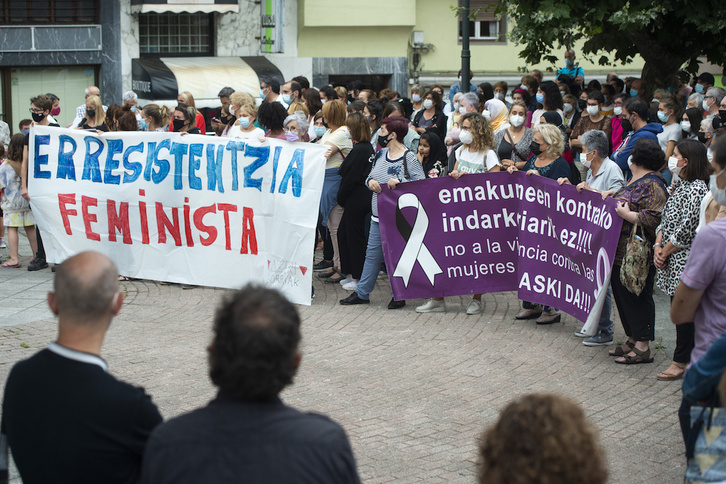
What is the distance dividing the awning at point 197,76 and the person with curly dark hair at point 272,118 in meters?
12.6

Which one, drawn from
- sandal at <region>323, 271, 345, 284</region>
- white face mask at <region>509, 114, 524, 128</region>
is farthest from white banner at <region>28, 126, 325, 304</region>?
white face mask at <region>509, 114, 524, 128</region>

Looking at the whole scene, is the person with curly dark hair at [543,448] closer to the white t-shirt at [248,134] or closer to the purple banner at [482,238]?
the purple banner at [482,238]

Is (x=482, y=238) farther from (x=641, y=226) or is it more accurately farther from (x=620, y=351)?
(x=641, y=226)

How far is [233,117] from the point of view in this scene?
12094 millimetres

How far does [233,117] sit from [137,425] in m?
9.65

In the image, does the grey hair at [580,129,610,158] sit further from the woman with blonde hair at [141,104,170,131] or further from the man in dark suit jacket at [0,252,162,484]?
the man in dark suit jacket at [0,252,162,484]

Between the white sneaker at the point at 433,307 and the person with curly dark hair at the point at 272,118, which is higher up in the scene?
the person with curly dark hair at the point at 272,118

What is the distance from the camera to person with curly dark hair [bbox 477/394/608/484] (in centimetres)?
221

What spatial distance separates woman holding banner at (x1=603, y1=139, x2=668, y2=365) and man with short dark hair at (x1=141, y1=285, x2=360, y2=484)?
4.93 meters

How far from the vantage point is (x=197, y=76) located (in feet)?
73.6

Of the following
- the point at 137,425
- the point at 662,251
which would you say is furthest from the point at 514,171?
the point at 137,425

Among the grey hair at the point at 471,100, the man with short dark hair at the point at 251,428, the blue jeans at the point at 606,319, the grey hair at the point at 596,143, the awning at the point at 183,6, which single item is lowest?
the blue jeans at the point at 606,319

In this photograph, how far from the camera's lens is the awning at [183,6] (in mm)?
22172

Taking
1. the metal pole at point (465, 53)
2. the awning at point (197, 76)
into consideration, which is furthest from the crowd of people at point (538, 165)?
the awning at point (197, 76)
